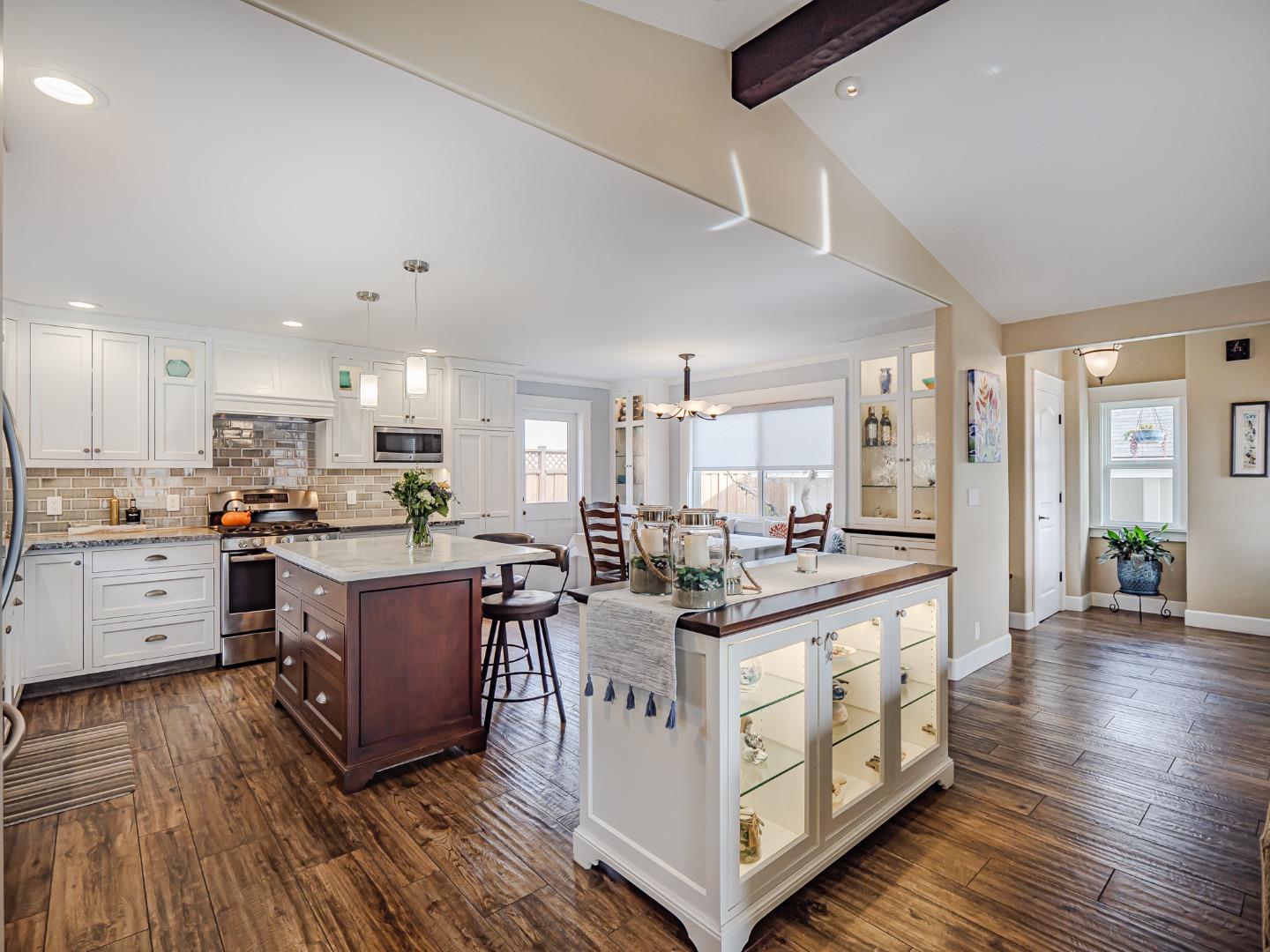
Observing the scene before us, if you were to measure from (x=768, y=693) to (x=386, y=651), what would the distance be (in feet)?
5.59

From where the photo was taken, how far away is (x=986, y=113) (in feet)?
9.24

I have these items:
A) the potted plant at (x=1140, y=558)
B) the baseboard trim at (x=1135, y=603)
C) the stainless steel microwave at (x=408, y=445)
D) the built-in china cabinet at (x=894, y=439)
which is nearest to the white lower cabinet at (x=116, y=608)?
the stainless steel microwave at (x=408, y=445)

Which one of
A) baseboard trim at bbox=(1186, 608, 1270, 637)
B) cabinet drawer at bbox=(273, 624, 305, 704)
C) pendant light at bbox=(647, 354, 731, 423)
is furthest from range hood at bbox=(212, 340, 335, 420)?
baseboard trim at bbox=(1186, 608, 1270, 637)

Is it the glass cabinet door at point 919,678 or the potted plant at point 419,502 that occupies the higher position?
the potted plant at point 419,502

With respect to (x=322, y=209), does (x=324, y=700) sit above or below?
below

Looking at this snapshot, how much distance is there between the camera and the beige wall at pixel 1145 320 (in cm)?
389

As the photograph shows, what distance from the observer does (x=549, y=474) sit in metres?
7.21

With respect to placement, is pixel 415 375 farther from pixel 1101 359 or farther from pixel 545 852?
pixel 1101 359

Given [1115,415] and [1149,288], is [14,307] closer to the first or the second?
[1149,288]

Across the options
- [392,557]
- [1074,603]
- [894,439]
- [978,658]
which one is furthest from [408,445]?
[1074,603]

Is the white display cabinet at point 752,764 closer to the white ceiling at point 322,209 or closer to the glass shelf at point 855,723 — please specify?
the glass shelf at point 855,723

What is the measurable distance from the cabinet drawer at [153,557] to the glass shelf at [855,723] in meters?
4.19

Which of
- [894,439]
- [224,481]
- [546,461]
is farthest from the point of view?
[546,461]

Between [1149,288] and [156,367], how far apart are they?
657cm
